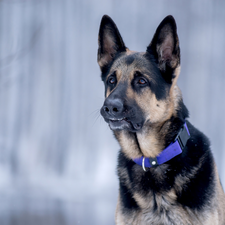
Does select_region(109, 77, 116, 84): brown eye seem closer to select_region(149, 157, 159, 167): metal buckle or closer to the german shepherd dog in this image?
→ the german shepherd dog

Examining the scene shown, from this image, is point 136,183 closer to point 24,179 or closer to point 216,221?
point 216,221

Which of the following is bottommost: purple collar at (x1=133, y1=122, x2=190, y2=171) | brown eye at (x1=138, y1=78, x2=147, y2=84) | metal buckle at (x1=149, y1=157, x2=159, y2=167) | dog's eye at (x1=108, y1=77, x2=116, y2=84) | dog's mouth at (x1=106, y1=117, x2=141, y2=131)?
metal buckle at (x1=149, y1=157, x2=159, y2=167)

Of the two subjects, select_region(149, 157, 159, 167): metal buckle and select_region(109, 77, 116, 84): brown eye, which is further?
select_region(109, 77, 116, 84): brown eye

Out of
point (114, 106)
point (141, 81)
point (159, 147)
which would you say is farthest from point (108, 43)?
point (159, 147)

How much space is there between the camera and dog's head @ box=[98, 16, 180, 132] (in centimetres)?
219

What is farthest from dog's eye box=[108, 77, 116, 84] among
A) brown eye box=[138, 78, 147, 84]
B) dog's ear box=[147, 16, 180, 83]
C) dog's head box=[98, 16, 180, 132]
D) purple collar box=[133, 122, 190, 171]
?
purple collar box=[133, 122, 190, 171]

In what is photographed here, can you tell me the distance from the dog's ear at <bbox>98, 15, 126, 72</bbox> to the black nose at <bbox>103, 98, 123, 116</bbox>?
78 centimetres

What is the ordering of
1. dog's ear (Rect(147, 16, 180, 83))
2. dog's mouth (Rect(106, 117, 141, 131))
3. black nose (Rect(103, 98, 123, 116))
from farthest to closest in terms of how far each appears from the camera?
dog's ear (Rect(147, 16, 180, 83)), dog's mouth (Rect(106, 117, 141, 131)), black nose (Rect(103, 98, 123, 116))

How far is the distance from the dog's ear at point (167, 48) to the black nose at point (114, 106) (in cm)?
54

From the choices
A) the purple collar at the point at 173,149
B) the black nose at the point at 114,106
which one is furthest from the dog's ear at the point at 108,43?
the purple collar at the point at 173,149

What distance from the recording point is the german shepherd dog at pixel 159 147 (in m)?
2.14

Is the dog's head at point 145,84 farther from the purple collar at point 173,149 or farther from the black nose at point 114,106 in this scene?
the purple collar at point 173,149

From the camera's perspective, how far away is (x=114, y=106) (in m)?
2.10

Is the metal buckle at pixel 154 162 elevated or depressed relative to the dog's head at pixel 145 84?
depressed
